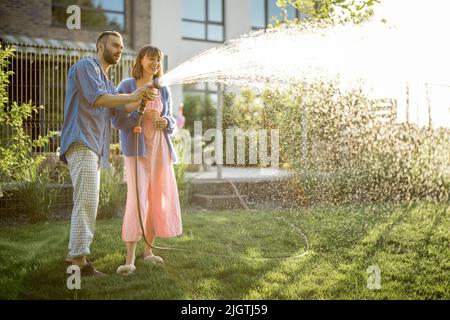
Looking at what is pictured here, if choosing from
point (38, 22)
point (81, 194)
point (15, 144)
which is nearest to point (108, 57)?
point (81, 194)

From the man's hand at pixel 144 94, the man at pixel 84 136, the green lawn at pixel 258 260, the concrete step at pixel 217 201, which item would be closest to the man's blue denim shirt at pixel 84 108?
the man at pixel 84 136

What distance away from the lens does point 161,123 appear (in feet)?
14.5

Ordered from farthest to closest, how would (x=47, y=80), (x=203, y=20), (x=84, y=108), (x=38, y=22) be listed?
1. (x=203, y=20)
2. (x=38, y=22)
3. (x=47, y=80)
4. (x=84, y=108)

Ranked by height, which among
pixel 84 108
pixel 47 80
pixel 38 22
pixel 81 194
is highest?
pixel 38 22

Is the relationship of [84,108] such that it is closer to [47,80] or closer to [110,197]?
[110,197]

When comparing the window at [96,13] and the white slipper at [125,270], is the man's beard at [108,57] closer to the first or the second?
the white slipper at [125,270]

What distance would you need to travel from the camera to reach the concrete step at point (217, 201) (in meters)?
8.23

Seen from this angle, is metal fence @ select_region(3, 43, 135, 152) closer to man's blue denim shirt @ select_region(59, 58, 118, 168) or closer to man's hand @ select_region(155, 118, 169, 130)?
man's hand @ select_region(155, 118, 169, 130)

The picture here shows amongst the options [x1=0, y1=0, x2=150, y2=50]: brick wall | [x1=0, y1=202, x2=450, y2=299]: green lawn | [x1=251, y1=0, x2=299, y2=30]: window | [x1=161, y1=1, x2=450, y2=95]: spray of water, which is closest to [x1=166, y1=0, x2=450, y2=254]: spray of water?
[x1=161, y1=1, x2=450, y2=95]: spray of water

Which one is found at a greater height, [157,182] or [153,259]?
[157,182]

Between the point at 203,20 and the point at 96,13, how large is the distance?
410 cm

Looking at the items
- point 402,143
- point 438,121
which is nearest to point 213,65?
point 438,121

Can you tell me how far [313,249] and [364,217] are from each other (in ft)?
7.07

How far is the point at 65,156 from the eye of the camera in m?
4.08
